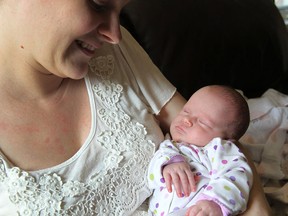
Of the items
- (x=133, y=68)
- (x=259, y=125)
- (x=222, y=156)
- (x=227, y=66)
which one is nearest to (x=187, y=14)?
(x=227, y=66)

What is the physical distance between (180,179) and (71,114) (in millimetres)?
353

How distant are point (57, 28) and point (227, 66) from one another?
128 centimetres

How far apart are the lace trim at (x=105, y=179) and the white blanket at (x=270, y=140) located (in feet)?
1.99

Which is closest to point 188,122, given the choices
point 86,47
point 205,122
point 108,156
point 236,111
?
point 205,122

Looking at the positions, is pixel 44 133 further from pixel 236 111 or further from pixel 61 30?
pixel 236 111

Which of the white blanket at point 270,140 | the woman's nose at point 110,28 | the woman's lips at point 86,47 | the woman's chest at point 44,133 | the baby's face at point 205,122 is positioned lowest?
the white blanket at point 270,140

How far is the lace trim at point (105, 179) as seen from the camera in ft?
3.36

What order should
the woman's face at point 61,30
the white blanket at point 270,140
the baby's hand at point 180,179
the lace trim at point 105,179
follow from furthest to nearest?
the white blanket at point 270,140
the baby's hand at point 180,179
the lace trim at point 105,179
the woman's face at point 61,30

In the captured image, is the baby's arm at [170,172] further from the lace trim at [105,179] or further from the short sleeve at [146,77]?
the short sleeve at [146,77]

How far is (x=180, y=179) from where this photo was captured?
1.16 m

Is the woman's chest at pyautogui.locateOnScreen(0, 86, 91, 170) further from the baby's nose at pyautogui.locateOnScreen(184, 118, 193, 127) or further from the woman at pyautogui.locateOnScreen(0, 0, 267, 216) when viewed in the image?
the baby's nose at pyautogui.locateOnScreen(184, 118, 193, 127)

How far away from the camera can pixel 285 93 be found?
7.31 ft

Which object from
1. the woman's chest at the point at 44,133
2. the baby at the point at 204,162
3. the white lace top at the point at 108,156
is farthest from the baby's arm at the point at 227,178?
the woman's chest at the point at 44,133

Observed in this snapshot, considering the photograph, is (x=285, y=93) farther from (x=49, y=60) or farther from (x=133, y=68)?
(x=49, y=60)
